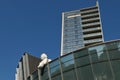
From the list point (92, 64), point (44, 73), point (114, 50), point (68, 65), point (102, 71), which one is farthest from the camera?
point (44, 73)

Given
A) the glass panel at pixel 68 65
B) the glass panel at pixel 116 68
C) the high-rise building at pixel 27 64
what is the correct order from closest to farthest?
the glass panel at pixel 116 68 → the glass panel at pixel 68 65 → the high-rise building at pixel 27 64

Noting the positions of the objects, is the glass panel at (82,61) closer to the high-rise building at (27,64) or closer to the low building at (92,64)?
the low building at (92,64)

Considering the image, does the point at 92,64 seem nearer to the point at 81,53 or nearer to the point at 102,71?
the point at 102,71

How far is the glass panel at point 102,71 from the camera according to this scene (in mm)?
23906

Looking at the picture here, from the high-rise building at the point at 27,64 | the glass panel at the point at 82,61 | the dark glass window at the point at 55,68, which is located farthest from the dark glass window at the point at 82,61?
the high-rise building at the point at 27,64

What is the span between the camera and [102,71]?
24.1 metres

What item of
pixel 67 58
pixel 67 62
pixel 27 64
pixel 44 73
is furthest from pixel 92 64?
pixel 27 64

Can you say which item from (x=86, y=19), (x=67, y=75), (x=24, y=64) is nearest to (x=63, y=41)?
(x=86, y=19)

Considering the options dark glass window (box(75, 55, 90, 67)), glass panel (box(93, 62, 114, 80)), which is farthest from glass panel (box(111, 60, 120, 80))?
dark glass window (box(75, 55, 90, 67))

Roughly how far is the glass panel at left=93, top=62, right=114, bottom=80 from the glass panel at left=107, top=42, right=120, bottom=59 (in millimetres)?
694

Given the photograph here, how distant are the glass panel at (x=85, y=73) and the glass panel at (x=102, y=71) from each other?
37 centimetres

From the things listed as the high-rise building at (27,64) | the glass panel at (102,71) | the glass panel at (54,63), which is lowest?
the glass panel at (102,71)

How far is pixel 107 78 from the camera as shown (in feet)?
78.2

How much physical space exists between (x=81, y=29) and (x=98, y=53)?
95192mm
